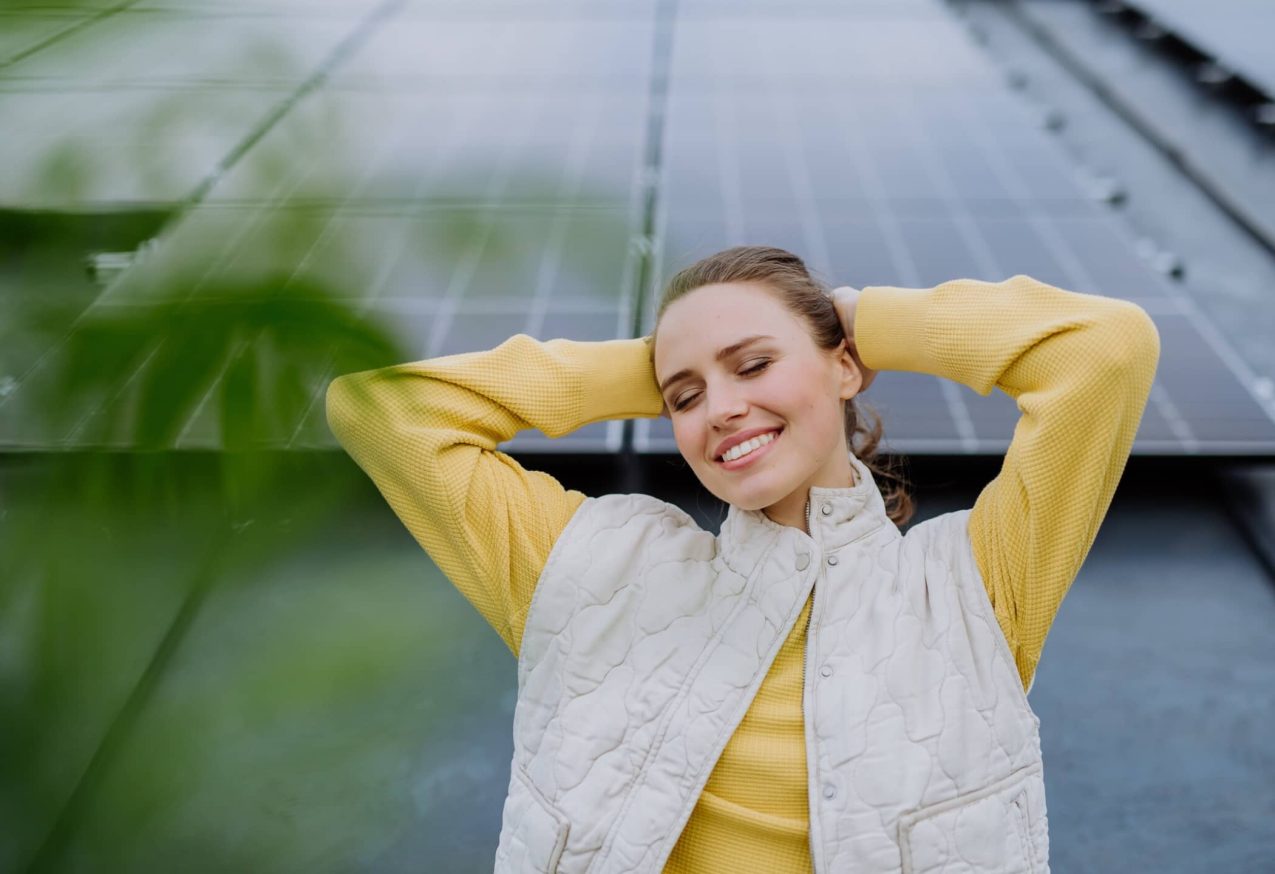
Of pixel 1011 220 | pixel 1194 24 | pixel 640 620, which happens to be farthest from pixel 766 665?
pixel 1194 24

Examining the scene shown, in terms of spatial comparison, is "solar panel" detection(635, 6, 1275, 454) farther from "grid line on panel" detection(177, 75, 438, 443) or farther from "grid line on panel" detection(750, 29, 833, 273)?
"grid line on panel" detection(177, 75, 438, 443)

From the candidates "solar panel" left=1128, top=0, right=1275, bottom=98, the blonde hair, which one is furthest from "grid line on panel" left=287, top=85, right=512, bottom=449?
"solar panel" left=1128, top=0, right=1275, bottom=98

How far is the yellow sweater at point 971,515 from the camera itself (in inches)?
53.1

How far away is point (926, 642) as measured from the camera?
1.42 meters

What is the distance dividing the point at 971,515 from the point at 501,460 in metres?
0.54

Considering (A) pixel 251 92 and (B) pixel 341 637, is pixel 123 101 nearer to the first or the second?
(A) pixel 251 92

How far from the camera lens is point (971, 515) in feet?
4.83

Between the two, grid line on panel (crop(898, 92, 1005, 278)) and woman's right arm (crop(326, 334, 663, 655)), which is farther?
grid line on panel (crop(898, 92, 1005, 278))

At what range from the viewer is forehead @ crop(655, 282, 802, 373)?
145cm

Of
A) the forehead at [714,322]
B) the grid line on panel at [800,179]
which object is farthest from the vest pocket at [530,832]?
the grid line on panel at [800,179]

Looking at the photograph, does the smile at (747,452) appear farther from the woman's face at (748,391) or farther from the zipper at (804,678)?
the zipper at (804,678)

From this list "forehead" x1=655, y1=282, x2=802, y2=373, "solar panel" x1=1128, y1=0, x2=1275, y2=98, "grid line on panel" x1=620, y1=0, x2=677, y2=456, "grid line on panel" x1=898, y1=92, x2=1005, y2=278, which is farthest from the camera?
"solar panel" x1=1128, y1=0, x2=1275, y2=98

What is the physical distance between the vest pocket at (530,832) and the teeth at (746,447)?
41 cm

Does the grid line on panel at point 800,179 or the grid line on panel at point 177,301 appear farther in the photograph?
the grid line on panel at point 800,179
